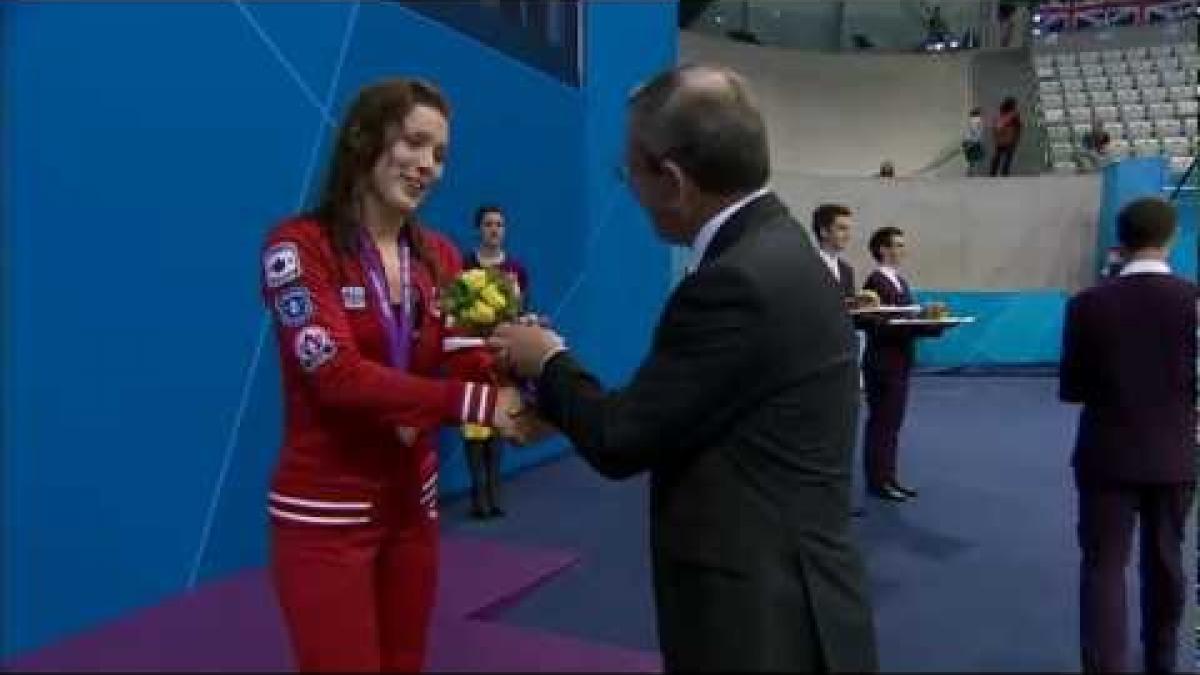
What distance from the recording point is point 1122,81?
14750mm

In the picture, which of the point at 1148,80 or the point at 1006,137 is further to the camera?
the point at 1148,80

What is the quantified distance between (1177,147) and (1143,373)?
12414 mm

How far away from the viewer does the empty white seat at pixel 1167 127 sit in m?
13.4

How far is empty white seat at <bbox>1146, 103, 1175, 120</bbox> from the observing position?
45.2 feet

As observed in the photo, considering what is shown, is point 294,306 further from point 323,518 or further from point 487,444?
point 487,444

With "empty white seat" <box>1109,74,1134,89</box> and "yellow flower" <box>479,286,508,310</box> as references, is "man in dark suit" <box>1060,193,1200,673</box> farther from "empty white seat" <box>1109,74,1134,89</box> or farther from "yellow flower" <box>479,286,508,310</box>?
"empty white seat" <box>1109,74,1134,89</box>

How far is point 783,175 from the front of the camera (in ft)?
40.9

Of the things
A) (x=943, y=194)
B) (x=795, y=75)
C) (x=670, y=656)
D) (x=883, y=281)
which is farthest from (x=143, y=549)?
(x=795, y=75)

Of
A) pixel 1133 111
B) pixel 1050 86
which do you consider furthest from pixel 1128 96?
pixel 1050 86

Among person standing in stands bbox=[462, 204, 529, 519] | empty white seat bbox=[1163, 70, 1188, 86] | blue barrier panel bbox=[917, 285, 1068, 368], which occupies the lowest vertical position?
blue barrier panel bbox=[917, 285, 1068, 368]

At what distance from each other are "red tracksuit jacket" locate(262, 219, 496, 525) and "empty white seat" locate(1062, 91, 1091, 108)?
50.5 feet

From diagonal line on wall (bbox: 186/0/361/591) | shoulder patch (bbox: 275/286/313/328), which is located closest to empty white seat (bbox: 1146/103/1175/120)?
diagonal line on wall (bbox: 186/0/361/591)

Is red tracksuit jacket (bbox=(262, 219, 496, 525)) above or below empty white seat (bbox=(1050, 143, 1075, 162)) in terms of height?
below

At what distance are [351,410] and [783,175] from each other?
38.0ft
